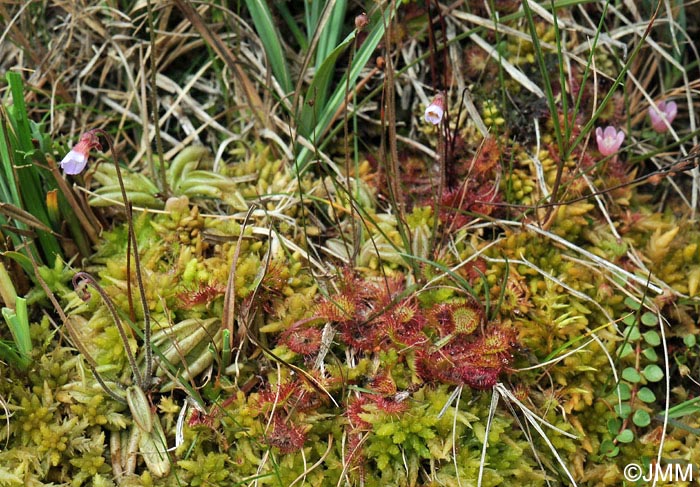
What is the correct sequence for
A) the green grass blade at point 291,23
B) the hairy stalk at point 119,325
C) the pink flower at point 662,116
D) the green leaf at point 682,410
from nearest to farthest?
1. the hairy stalk at point 119,325
2. the green leaf at point 682,410
3. the pink flower at point 662,116
4. the green grass blade at point 291,23

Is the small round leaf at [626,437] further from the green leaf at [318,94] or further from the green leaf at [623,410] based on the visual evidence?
the green leaf at [318,94]

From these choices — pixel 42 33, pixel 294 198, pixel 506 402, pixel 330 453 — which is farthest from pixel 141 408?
pixel 42 33

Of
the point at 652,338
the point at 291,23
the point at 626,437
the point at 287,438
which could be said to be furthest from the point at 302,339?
the point at 291,23

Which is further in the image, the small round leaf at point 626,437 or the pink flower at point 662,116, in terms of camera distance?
the pink flower at point 662,116

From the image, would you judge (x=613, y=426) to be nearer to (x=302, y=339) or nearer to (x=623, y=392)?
(x=623, y=392)

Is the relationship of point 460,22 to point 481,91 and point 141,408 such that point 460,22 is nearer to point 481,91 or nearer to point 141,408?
point 481,91

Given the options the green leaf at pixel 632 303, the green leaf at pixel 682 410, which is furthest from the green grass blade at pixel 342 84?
the green leaf at pixel 682 410

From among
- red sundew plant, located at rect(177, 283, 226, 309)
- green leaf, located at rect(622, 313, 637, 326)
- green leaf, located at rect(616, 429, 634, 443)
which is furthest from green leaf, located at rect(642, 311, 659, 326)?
red sundew plant, located at rect(177, 283, 226, 309)
